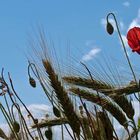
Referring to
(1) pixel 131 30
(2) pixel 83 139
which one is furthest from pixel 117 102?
(1) pixel 131 30

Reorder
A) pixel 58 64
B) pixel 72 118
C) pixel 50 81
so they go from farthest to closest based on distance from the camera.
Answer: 1. pixel 58 64
2. pixel 50 81
3. pixel 72 118

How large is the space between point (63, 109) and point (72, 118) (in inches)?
3.7

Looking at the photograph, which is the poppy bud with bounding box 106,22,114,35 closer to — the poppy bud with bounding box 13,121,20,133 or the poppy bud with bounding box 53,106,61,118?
the poppy bud with bounding box 53,106,61,118

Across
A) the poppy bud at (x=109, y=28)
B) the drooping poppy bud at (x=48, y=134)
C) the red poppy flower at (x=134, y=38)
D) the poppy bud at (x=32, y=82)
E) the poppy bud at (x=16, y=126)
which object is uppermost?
the poppy bud at (x=109, y=28)

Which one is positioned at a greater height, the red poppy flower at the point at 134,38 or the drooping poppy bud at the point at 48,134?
the red poppy flower at the point at 134,38

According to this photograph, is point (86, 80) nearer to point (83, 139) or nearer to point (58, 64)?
point (58, 64)

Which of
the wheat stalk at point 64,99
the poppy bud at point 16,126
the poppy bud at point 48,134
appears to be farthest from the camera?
the poppy bud at point 48,134

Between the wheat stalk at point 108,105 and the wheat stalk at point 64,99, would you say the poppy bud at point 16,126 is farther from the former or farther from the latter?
the wheat stalk at point 108,105

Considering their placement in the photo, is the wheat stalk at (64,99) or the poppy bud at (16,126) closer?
the wheat stalk at (64,99)

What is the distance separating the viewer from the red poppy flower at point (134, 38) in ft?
7.75

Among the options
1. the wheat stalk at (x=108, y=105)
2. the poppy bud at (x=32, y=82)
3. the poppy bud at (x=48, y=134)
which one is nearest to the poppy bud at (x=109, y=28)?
the wheat stalk at (x=108, y=105)

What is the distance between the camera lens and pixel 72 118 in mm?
2086

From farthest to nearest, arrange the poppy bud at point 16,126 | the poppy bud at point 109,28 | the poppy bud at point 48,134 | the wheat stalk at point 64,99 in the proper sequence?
the poppy bud at point 109,28
the poppy bud at point 48,134
the poppy bud at point 16,126
the wheat stalk at point 64,99

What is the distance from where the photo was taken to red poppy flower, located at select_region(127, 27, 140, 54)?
2.36 metres
